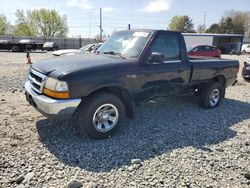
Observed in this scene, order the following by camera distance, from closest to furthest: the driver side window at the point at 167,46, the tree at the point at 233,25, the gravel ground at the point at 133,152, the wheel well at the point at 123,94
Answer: the gravel ground at the point at 133,152, the wheel well at the point at 123,94, the driver side window at the point at 167,46, the tree at the point at 233,25

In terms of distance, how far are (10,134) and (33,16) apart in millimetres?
80958

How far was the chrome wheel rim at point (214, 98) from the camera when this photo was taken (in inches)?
250

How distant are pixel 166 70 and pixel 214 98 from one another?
2.24 m

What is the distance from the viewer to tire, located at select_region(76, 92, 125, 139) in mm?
4000

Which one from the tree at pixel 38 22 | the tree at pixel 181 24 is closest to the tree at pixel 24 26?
the tree at pixel 38 22

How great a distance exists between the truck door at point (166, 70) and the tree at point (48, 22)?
2991 inches

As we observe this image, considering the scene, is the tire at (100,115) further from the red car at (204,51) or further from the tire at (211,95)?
the red car at (204,51)

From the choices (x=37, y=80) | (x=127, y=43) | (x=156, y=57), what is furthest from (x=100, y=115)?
(x=127, y=43)

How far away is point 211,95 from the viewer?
6320 mm

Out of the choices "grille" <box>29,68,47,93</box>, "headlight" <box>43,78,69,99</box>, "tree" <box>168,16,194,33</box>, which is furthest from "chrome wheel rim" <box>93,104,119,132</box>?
"tree" <box>168,16,194,33</box>

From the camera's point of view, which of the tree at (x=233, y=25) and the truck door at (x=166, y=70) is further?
the tree at (x=233, y=25)

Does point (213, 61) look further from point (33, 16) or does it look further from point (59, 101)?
point (33, 16)

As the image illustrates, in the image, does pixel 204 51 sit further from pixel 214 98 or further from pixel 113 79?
pixel 113 79

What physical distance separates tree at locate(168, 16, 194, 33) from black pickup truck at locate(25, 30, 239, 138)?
268 ft
